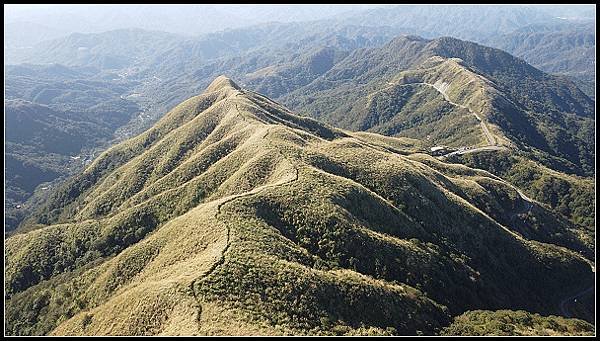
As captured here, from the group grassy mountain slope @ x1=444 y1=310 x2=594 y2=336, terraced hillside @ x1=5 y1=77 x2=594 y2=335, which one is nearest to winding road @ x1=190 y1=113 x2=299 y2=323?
terraced hillside @ x1=5 y1=77 x2=594 y2=335

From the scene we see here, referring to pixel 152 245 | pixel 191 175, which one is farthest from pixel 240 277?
pixel 191 175

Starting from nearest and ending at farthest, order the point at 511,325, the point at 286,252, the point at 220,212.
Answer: the point at 511,325, the point at 286,252, the point at 220,212

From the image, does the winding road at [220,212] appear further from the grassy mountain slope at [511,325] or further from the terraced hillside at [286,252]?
the grassy mountain slope at [511,325]

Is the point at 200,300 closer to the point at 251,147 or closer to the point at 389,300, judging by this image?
the point at 389,300

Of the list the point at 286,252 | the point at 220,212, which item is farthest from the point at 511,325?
the point at 220,212

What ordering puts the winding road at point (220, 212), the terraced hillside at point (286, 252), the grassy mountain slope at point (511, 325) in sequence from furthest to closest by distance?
the grassy mountain slope at point (511, 325) < the terraced hillside at point (286, 252) < the winding road at point (220, 212)

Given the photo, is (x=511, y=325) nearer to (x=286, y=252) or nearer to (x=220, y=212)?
(x=286, y=252)

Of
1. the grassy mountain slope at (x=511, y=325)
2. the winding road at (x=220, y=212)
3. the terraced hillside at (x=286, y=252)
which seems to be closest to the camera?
the winding road at (x=220, y=212)

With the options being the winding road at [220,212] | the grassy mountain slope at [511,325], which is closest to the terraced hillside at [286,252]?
the winding road at [220,212]

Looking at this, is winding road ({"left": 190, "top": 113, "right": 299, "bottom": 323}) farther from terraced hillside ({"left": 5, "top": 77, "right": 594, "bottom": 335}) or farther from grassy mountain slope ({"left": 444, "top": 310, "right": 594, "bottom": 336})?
grassy mountain slope ({"left": 444, "top": 310, "right": 594, "bottom": 336})
